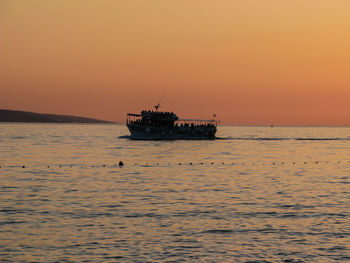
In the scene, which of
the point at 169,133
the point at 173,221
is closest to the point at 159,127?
Result: the point at 169,133

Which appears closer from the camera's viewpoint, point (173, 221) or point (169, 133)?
point (173, 221)

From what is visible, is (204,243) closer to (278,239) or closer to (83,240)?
(278,239)

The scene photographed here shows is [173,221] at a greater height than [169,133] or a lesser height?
lesser

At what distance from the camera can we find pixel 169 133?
143m

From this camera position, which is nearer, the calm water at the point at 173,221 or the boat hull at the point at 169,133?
the calm water at the point at 173,221

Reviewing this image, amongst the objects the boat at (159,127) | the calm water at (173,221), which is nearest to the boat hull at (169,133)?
the boat at (159,127)

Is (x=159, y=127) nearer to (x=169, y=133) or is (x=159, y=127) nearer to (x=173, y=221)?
(x=169, y=133)

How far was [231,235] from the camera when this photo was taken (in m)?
21.5

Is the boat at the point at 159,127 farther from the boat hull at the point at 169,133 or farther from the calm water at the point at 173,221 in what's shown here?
the calm water at the point at 173,221

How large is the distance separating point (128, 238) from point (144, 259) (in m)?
3.22

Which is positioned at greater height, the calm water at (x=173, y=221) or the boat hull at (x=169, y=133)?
the boat hull at (x=169, y=133)

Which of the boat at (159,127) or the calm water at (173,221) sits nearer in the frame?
the calm water at (173,221)

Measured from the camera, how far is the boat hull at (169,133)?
141 meters

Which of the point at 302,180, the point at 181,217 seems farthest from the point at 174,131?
the point at 181,217
